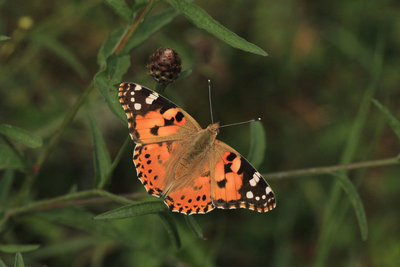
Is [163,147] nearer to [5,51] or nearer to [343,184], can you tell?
[343,184]

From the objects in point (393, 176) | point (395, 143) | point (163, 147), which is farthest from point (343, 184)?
point (395, 143)

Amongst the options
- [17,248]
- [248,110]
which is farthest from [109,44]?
[248,110]

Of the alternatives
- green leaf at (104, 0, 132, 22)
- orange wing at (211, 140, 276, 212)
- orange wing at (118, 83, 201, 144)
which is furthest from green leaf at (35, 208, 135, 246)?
green leaf at (104, 0, 132, 22)

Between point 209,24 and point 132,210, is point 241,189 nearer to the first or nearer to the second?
Result: point 132,210

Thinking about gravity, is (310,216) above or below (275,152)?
below

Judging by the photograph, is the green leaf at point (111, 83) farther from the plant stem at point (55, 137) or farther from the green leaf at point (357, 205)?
the green leaf at point (357, 205)

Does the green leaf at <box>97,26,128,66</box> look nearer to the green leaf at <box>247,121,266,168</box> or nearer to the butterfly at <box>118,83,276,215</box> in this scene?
the butterfly at <box>118,83,276,215</box>

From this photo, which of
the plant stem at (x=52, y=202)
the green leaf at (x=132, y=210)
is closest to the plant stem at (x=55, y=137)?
the plant stem at (x=52, y=202)
